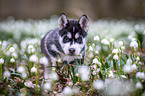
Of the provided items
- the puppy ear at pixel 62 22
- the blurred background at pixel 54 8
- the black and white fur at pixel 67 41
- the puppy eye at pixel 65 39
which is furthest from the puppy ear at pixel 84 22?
the blurred background at pixel 54 8

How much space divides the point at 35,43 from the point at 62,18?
156 centimetres

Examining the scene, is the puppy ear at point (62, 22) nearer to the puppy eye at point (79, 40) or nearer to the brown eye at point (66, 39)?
the brown eye at point (66, 39)

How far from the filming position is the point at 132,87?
3447mm

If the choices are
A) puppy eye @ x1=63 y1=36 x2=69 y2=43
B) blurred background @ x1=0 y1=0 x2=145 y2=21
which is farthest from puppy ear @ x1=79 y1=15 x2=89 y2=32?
blurred background @ x1=0 y1=0 x2=145 y2=21

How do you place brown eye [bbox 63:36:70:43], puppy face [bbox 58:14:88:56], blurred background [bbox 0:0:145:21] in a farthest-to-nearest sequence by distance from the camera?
1. blurred background [bbox 0:0:145:21]
2. brown eye [bbox 63:36:70:43]
3. puppy face [bbox 58:14:88:56]

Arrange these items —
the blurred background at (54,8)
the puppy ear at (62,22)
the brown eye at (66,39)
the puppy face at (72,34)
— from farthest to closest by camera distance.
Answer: the blurred background at (54,8) < the puppy ear at (62,22) < the brown eye at (66,39) < the puppy face at (72,34)

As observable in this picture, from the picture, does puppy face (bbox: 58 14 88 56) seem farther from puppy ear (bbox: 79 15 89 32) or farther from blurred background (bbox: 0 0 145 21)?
blurred background (bbox: 0 0 145 21)

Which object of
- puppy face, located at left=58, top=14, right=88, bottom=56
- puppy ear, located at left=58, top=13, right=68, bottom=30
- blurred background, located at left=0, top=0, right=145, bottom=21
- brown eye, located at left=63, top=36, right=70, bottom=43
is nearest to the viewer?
puppy face, located at left=58, top=14, right=88, bottom=56

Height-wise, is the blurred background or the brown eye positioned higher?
the blurred background

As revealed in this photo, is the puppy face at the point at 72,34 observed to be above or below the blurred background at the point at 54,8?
below

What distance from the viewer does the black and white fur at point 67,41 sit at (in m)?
4.28

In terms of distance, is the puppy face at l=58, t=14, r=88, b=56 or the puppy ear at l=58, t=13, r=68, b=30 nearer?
the puppy face at l=58, t=14, r=88, b=56

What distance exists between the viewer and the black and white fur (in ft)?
14.0

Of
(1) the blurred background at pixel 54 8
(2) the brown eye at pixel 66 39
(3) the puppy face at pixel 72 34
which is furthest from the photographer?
(1) the blurred background at pixel 54 8
